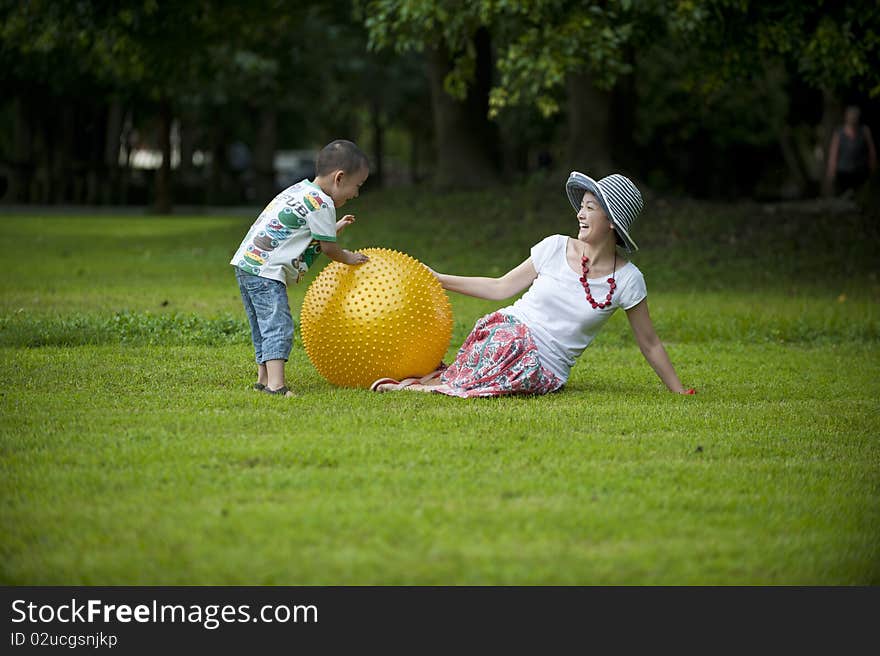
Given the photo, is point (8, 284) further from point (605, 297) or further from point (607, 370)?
point (605, 297)

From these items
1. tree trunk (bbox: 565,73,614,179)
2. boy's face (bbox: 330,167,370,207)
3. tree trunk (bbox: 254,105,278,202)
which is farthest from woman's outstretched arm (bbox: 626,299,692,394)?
tree trunk (bbox: 254,105,278,202)

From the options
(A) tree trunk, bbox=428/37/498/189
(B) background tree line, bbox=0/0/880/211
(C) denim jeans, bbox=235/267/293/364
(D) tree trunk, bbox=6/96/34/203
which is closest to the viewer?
(C) denim jeans, bbox=235/267/293/364

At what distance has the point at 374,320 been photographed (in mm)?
8578

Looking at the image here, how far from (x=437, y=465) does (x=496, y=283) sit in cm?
290

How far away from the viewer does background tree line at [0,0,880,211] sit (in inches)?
703

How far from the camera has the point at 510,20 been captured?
18.4 meters

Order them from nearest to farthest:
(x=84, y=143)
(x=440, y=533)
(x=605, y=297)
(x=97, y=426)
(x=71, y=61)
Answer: (x=440, y=533) → (x=97, y=426) → (x=605, y=297) → (x=71, y=61) → (x=84, y=143)

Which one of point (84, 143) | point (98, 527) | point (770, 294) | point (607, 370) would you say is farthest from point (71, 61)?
point (98, 527)

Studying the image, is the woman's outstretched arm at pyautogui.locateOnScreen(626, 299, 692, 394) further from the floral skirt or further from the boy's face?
the boy's face

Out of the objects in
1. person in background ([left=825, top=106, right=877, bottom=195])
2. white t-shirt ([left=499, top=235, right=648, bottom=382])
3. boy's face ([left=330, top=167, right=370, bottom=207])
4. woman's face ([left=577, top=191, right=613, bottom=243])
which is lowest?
white t-shirt ([left=499, top=235, right=648, bottom=382])

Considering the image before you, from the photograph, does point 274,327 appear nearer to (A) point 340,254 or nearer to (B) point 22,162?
(A) point 340,254

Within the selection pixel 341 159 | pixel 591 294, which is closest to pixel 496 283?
pixel 591 294

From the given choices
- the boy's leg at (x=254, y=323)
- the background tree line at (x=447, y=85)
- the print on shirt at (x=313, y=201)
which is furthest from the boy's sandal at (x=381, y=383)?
the background tree line at (x=447, y=85)
